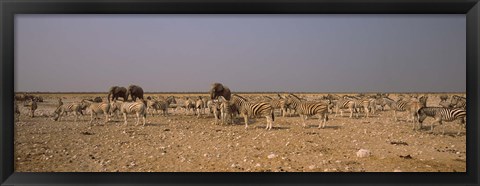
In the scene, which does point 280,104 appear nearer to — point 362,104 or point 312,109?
point 312,109

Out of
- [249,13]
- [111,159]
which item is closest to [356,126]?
[249,13]

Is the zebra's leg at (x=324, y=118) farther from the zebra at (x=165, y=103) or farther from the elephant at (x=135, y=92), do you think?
the elephant at (x=135, y=92)

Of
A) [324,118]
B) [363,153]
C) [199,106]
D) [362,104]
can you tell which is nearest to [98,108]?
[199,106]

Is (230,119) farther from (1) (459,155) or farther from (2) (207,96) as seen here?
(1) (459,155)

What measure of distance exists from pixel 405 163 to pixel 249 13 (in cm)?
210

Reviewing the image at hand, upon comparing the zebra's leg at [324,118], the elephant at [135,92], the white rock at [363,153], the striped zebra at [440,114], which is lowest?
the white rock at [363,153]

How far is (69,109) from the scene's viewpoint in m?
4.60

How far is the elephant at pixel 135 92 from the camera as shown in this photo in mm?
4284

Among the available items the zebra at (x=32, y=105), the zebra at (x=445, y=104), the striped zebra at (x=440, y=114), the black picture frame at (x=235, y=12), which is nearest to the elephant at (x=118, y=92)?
the zebra at (x=32, y=105)

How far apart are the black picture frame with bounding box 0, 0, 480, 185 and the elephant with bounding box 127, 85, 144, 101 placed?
1417 mm

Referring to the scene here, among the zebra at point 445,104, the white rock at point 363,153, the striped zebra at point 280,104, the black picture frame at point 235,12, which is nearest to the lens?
the black picture frame at point 235,12

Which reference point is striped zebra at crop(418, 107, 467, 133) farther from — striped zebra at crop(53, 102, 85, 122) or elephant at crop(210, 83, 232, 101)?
striped zebra at crop(53, 102, 85, 122)

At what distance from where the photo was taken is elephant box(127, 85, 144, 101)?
14.1 ft

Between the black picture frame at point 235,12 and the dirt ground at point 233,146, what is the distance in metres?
0.39
